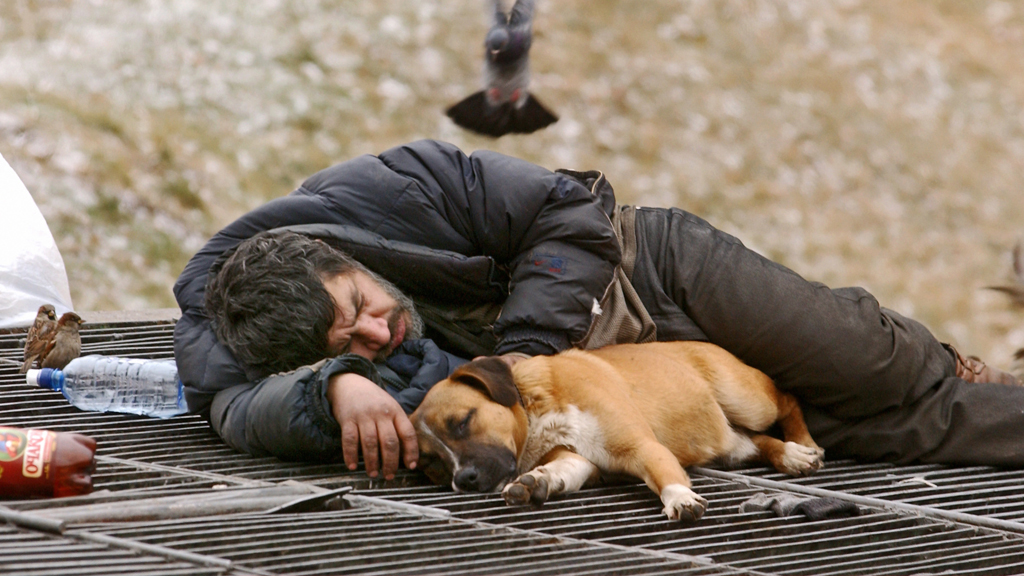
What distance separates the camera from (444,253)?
12.3 ft

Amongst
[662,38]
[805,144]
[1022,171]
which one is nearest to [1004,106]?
[1022,171]

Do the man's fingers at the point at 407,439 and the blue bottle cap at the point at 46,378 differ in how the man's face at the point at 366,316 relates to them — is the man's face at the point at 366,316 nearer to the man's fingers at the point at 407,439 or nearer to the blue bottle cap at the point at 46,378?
the man's fingers at the point at 407,439

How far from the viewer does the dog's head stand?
3.41 metres

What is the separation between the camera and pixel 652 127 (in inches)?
514

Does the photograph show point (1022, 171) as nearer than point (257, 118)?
No

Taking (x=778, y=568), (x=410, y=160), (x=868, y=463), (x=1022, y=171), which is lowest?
(x=778, y=568)

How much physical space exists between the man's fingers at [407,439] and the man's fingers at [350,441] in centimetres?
14

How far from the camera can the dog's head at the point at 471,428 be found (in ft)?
11.2

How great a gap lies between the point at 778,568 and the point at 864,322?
4.96 ft

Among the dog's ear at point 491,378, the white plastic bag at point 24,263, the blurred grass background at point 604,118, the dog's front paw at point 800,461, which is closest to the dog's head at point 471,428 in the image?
the dog's ear at point 491,378

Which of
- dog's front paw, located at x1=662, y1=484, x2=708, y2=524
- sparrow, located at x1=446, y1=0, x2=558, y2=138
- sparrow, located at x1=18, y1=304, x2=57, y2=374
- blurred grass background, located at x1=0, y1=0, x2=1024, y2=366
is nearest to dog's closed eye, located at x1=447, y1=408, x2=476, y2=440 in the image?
dog's front paw, located at x1=662, y1=484, x2=708, y2=524

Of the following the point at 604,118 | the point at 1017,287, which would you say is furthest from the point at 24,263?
the point at 604,118

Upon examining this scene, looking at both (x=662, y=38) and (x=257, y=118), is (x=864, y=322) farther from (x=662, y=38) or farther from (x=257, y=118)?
(x=662, y=38)

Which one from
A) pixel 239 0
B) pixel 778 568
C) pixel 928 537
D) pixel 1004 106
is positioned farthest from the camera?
pixel 1004 106
